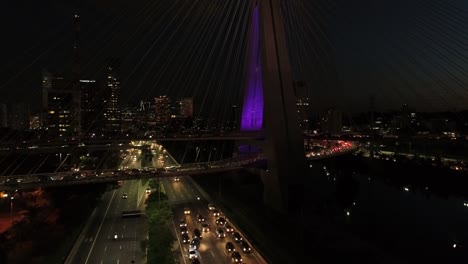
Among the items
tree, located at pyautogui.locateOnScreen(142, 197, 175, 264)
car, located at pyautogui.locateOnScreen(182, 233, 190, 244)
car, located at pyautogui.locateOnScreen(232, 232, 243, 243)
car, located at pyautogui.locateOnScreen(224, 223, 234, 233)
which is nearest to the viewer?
tree, located at pyautogui.locateOnScreen(142, 197, 175, 264)

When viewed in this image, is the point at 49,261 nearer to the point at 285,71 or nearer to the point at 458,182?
the point at 285,71

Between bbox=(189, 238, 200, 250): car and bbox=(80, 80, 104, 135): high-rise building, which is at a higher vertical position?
bbox=(80, 80, 104, 135): high-rise building

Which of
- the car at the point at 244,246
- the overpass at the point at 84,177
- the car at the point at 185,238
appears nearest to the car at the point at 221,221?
the car at the point at 185,238

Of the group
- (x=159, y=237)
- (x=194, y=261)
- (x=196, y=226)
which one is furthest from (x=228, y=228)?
(x=194, y=261)

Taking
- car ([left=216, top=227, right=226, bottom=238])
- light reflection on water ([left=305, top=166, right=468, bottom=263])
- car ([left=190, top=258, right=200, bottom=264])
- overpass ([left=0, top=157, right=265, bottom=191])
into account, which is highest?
overpass ([left=0, top=157, right=265, bottom=191])

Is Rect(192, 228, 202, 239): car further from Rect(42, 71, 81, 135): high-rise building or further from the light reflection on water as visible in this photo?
Rect(42, 71, 81, 135): high-rise building

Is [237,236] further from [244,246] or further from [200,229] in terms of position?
[200,229]

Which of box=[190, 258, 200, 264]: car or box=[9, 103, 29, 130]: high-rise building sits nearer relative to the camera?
box=[190, 258, 200, 264]: car

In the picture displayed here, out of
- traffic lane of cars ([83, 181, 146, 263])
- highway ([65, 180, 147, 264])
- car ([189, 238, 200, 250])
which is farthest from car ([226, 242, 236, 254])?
traffic lane of cars ([83, 181, 146, 263])
